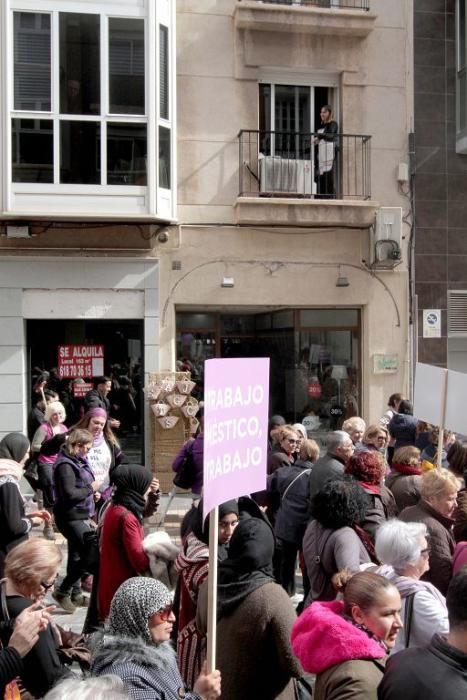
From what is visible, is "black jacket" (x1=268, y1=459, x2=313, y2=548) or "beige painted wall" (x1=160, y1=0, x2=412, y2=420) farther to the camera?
"beige painted wall" (x1=160, y1=0, x2=412, y2=420)

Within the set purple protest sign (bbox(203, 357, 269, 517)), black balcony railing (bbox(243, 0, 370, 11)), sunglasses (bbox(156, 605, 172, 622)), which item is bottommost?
sunglasses (bbox(156, 605, 172, 622))

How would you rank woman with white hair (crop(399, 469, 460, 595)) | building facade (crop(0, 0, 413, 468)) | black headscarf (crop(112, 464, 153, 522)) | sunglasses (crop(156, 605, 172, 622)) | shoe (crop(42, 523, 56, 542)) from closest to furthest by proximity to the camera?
1. sunglasses (crop(156, 605, 172, 622))
2. woman with white hair (crop(399, 469, 460, 595))
3. black headscarf (crop(112, 464, 153, 522))
4. shoe (crop(42, 523, 56, 542))
5. building facade (crop(0, 0, 413, 468))

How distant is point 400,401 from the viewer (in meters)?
10.8

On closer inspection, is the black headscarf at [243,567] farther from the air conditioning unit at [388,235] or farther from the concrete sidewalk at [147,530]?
the air conditioning unit at [388,235]

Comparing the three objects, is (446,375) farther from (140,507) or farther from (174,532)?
(174,532)

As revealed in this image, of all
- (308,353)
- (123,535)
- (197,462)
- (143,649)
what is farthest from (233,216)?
(143,649)

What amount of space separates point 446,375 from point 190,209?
7185 millimetres

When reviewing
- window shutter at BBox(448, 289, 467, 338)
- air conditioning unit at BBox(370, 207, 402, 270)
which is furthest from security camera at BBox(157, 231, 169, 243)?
window shutter at BBox(448, 289, 467, 338)

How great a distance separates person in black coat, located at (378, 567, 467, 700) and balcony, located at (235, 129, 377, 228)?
10.5 metres

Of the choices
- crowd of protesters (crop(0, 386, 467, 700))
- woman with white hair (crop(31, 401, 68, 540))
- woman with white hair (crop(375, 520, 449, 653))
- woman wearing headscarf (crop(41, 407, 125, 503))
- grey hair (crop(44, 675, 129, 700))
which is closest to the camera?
grey hair (crop(44, 675, 129, 700))

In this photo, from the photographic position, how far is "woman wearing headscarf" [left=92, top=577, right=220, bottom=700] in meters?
2.77

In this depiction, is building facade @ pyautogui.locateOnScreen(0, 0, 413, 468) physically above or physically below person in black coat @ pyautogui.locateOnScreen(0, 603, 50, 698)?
above

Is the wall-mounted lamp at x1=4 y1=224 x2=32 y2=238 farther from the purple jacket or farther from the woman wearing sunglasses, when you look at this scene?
the woman wearing sunglasses

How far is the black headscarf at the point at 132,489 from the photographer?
5.02 metres
